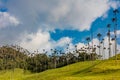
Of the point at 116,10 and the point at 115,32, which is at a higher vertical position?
the point at 116,10

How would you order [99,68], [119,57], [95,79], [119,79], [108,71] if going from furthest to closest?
[119,57] < [99,68] < [108,71] < [95,79] < [119,79]

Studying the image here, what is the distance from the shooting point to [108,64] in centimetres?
14788

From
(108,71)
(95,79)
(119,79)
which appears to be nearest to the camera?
(119,79)

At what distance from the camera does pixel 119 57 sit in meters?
168

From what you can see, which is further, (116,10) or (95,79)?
(116,10)

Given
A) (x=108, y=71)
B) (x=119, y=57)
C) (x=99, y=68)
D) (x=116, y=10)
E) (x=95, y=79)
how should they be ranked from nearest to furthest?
1. (x=95, y=79)
2. (x=108, y=71)
3. (x=99, y=68)
4. (x=119, y=57)
5. (x=116, y=10)

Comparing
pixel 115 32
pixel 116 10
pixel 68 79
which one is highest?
pixel 116 10

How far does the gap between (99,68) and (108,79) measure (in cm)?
4506

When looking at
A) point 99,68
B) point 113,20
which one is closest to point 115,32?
point 113,20

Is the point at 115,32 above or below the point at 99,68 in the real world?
above

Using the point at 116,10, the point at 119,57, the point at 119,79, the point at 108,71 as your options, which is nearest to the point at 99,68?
the point at 108,71

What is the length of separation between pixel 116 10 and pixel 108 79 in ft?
339

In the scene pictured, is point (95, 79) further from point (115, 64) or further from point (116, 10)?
point (116, 10)

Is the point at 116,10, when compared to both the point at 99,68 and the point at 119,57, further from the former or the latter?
the point at 99,68
